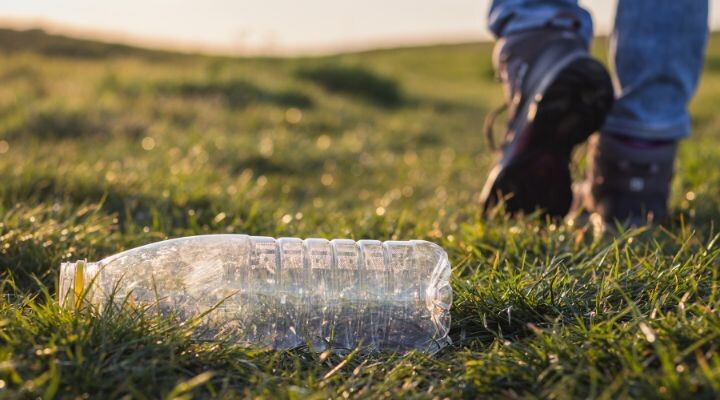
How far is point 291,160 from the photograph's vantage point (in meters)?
5.52

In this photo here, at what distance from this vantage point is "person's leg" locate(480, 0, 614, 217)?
116 inches

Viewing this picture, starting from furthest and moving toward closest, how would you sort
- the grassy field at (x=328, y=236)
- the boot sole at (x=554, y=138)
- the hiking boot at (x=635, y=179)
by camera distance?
1. the hiking boot at (x=635, y=179)
2. the boot sole at (x=554, y=138)
3. the grassy field at (x=328, y=236)

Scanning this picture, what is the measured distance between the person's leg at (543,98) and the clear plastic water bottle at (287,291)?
101cm

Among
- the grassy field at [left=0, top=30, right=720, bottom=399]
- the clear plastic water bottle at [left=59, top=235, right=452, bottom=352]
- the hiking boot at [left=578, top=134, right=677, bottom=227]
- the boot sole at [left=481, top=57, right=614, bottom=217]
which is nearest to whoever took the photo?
the grassy field at [left=0, top=30, right=720, bottom=399]

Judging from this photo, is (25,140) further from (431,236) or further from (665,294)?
(665,294)

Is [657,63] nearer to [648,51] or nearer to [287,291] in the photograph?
[648,51]

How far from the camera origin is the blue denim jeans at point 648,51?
3.12m

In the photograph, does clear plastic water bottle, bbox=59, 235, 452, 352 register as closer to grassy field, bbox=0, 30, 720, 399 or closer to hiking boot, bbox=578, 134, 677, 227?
grassy field, bbox=0, 30, 720, 399

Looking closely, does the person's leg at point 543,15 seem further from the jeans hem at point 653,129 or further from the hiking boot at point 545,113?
the jeans hem at point 653,129

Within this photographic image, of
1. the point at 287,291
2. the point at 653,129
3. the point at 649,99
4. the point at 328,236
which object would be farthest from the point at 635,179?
the point at 287,291

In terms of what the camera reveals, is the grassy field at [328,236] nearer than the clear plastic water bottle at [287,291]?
Yes

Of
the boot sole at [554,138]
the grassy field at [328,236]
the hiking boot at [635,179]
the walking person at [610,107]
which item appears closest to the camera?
the grassy field at [328,236]

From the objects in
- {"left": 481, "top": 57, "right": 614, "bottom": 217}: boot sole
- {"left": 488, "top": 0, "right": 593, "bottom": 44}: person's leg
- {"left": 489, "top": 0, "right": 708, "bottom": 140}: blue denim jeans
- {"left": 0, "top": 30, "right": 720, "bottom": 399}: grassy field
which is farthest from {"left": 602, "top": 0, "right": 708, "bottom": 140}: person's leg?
{"left": 0, "top": 30, "right": 720, "bottom": 399}: grassy field

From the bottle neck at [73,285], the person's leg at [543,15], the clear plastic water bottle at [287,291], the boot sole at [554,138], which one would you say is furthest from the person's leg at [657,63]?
the bottle neck at [73,285]
